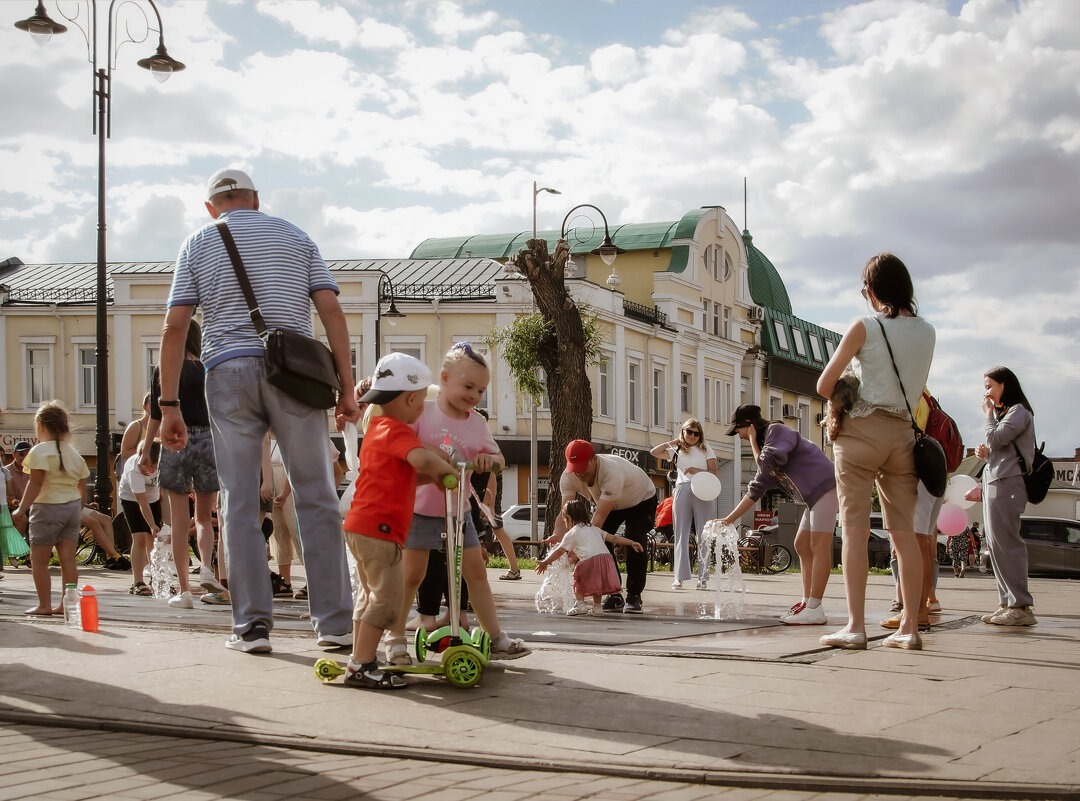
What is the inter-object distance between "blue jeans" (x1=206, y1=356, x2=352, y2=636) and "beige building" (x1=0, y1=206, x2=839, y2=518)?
3281 centimetres

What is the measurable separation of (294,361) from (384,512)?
109cm

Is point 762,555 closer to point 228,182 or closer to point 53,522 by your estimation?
point 53,522

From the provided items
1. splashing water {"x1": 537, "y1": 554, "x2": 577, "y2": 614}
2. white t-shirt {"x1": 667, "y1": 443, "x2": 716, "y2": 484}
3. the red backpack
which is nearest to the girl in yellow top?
splashing water {"x1": 537, "y1": 554, "x2": 577, "y2": 614}

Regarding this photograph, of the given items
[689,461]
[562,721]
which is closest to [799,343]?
[689,461]

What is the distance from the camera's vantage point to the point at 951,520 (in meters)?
12.5

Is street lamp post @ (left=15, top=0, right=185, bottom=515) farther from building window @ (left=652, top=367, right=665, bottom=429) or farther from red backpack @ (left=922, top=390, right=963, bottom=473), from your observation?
building window @ (left=652, top=367, right=665, bottom=429)

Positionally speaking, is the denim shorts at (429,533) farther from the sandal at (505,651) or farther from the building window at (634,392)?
the building window at (634,392)

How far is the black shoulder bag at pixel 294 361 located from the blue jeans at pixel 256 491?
97 mm

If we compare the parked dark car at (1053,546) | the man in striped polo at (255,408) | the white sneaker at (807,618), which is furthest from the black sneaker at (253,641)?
the parked dark car at (1053,546)

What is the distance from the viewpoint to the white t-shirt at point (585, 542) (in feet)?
34.8

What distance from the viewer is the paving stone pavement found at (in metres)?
3.91

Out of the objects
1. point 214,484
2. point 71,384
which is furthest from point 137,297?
point 214,484

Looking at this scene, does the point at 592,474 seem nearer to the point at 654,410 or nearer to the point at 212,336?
the point at 212,336

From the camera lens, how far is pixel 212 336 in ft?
20.9
